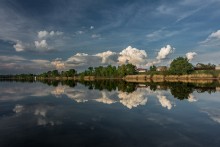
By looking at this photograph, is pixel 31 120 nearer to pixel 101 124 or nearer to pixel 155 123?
pixel 101 124

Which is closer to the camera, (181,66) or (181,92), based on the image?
(181,92)

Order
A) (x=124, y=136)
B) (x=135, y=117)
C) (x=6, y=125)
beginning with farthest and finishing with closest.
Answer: (x=135, y=117), (x=6, y=125), (x=124, y=136)

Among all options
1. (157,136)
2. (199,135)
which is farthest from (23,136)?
(199,135)

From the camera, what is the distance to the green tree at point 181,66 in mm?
150488

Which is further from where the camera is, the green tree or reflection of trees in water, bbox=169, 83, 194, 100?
the green tree

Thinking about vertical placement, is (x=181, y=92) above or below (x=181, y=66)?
below

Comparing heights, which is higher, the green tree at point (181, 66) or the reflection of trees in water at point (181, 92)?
the green tree at point (181, 66)

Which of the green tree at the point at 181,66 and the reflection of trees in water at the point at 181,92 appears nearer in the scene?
the reflection of trees in water at the point at 181,92

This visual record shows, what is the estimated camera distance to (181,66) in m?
155

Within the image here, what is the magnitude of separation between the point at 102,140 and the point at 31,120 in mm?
9080

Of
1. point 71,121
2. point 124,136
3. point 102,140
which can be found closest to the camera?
point 102,140

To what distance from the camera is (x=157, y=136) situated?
48.6 ft

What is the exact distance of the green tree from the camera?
150 metres

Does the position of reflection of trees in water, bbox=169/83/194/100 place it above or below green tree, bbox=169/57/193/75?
below
